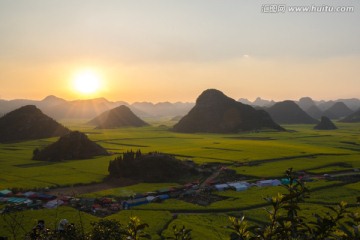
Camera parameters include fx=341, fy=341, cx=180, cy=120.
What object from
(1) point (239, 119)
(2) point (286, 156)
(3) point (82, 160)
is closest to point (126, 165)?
(3) point (82, 160)

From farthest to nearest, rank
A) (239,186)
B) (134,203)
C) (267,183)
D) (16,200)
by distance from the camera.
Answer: (267,183) → (239,186) → (16,200) → (134,203)

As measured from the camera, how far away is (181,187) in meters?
54.3

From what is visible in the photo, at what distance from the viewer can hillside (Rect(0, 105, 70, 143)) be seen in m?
131

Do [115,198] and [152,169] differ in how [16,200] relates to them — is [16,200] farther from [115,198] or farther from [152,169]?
[152,169]

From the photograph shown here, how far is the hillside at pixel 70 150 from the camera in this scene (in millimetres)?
84375

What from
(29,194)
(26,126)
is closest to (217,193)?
(29,194)

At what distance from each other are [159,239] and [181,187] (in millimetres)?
23423

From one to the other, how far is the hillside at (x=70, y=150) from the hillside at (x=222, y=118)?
8927cm

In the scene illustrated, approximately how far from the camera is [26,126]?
444 feet

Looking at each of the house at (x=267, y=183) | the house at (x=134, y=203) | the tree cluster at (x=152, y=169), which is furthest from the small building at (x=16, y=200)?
the house at (x=267, y=183)

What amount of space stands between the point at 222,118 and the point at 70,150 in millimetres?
101088

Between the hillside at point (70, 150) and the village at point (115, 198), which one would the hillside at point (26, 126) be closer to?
the hillside at point (70, 150)

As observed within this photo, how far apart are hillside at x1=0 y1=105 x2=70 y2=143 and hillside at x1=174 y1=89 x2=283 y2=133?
64052 mm

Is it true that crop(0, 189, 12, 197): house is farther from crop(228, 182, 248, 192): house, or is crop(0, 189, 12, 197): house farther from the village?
crop(228, 182, 248, 192): house
